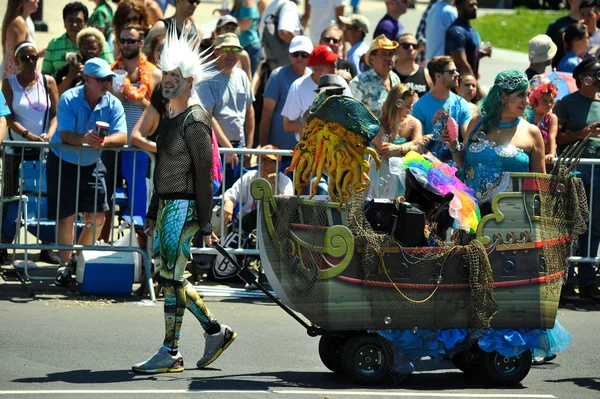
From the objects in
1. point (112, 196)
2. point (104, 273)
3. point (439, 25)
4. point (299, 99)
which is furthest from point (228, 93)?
point (439, 25)

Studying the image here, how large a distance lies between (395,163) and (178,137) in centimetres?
142

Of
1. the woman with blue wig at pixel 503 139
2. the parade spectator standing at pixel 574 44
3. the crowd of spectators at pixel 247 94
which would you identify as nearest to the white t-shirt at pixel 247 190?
the crowd of spectators at pixel 247 94

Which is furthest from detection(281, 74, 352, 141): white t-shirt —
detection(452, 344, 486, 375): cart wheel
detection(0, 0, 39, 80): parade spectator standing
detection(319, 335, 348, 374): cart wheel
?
detection(452, 344, 486, 375): cart wheel

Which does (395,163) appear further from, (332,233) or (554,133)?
(554,133)

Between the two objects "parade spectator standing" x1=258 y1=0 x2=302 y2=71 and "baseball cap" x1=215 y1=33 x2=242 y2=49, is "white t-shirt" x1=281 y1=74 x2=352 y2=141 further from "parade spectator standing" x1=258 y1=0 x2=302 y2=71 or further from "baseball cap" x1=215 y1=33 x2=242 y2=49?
"parade spectator standing" x1=258 y1=0 x2=302 y2=71

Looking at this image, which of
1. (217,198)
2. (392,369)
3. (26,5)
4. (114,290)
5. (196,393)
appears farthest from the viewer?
(26,5)

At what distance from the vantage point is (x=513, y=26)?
27234 millimetres

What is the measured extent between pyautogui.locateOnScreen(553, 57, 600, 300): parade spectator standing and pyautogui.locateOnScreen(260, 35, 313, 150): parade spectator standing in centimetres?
256

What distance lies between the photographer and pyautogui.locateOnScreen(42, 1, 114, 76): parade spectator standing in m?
12.1

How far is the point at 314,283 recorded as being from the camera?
691cm

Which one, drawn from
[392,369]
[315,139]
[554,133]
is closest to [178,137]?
[315,139]

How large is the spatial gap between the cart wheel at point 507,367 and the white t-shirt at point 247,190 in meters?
3.46

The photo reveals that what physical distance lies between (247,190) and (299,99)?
1.18 metres

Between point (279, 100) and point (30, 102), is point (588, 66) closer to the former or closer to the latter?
point (279, 100)
